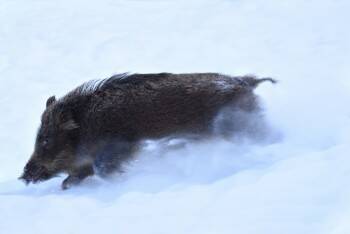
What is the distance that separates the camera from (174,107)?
15.9 feet

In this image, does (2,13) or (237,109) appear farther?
(2,13)

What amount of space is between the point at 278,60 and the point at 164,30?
2335mm

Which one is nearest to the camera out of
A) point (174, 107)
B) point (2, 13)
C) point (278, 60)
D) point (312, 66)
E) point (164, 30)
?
point (174, 107)

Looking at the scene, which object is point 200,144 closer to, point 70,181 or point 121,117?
point 121,117

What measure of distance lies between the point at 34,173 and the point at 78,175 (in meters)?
0.42

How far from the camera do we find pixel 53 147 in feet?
16.8

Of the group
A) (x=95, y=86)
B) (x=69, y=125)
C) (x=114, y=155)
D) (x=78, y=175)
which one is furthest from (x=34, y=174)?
(x=95, y=86)

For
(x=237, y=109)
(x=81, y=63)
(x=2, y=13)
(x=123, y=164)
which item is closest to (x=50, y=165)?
(x=123, y=164)

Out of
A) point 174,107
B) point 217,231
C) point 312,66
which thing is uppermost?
point 312,66

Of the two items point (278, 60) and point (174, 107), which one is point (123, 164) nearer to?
point (174, 107)

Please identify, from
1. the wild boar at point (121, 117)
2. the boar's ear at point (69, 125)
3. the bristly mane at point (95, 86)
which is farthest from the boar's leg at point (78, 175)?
the bristly mane at point (95, 86)

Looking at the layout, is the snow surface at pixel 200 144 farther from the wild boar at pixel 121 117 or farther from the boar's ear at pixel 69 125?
the boar's ear at pixel 69 125

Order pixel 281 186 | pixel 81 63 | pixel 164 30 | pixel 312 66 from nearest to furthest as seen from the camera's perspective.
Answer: pixel 281 186
pixel 312 66
pixel 81 63
pixel 164 30

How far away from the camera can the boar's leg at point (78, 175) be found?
5059mm
